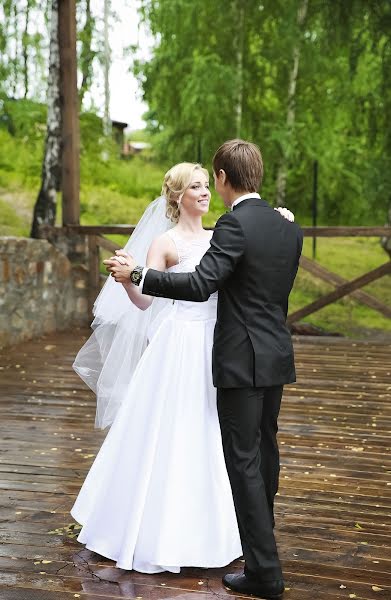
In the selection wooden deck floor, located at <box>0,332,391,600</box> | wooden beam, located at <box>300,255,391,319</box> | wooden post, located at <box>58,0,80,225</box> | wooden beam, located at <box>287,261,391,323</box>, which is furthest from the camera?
wooden post, located at <box>58,0,80,225</box>

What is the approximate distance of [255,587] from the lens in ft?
8.63

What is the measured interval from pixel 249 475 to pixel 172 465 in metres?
0.36

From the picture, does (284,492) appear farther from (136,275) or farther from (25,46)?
(25,46)

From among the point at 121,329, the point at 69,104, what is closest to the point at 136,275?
the point at 121,329

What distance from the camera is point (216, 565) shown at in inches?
112

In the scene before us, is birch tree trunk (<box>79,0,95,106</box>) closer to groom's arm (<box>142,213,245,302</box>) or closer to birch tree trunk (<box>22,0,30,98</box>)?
birch tree trunk (<box>22,0,30,98</box>)

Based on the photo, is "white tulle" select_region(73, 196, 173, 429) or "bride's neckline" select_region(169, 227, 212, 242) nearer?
"bride's neckline" select_region(169, 227, 212, 242)

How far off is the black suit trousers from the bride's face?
686mm

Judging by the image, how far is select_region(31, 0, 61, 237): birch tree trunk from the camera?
10750mm

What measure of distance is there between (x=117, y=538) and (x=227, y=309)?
0.94m

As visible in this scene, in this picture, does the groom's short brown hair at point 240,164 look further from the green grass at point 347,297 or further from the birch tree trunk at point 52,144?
the green grass at point 347,297

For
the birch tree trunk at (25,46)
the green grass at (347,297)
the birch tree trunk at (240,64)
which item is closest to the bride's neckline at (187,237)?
the green grass at (347,297)

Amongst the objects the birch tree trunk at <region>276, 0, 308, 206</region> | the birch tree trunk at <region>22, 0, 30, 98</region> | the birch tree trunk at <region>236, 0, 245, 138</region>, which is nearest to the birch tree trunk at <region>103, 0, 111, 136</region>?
the birch tree trunk at <region>22, 0, 30, 98</region>

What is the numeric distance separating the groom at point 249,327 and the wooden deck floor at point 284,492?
10.3 inches
